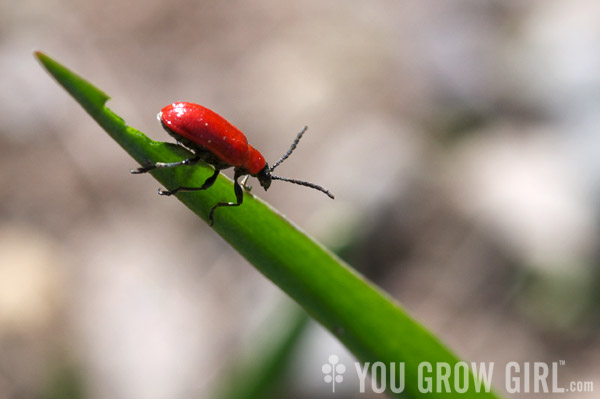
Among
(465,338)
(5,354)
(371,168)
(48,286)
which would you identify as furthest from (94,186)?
(465,338)

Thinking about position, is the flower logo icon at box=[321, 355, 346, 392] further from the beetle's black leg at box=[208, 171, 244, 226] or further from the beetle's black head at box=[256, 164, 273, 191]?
the beetle's black leg at box=[208, 171, 244, 226]

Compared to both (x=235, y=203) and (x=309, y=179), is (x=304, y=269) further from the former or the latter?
(x=309, y=179)

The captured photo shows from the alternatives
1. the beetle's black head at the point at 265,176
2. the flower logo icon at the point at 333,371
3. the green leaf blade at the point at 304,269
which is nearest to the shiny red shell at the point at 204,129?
the beetle's black head at the point at 265,176

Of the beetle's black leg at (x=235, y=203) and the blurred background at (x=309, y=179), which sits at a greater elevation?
the blurred background at (x=309, y=179)

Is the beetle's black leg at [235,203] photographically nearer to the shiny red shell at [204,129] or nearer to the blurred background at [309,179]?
the shiny red shell at [204,129]

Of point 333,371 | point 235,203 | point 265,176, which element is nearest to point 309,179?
point 333,371

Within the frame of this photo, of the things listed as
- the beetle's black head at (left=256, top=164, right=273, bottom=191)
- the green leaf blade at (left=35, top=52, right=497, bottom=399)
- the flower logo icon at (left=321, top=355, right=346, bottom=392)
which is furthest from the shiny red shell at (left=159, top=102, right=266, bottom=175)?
the flower logo icon at (left=321, top=355, right=346, bottom=392)

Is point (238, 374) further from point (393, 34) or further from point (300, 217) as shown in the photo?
point (393, 34)
